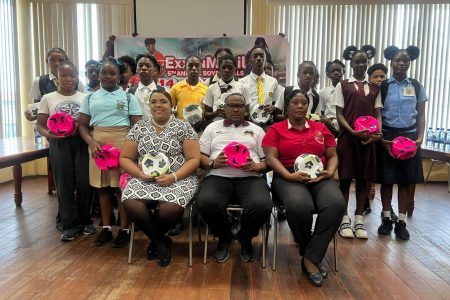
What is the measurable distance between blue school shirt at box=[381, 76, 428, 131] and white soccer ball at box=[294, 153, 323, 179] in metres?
1.05

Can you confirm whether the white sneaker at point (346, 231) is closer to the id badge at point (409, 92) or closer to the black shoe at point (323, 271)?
the black shoe at point (323, 271)

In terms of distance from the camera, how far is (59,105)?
3.02 m

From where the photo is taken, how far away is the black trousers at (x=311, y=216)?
2.38 meters

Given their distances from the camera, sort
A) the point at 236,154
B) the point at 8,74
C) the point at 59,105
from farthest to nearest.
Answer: the point at 8,74
the point at 59,105
the point at 236,154

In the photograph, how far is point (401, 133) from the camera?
3.14 meters

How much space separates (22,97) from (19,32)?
1005 mm

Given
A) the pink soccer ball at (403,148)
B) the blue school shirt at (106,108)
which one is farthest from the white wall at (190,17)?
the pink soccer ball at (403,148)

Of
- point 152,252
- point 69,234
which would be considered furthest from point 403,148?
point 69,234

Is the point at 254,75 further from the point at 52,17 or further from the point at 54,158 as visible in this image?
the point at 52,17

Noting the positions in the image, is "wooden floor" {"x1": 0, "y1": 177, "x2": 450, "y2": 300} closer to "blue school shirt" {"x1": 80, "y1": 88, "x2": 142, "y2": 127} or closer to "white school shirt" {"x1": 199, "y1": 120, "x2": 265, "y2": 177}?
"white school shirt" {"x1": 199, "y1": 120, "x2": 265, "y2": 177}

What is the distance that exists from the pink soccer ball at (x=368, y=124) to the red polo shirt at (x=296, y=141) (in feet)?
1.55

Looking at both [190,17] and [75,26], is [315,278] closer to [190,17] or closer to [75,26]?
[190,17]

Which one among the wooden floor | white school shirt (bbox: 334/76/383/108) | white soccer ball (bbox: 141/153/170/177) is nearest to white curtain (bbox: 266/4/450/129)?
white school shirt (bbox: 334/76/383/108)

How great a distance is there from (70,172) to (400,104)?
2.88m
